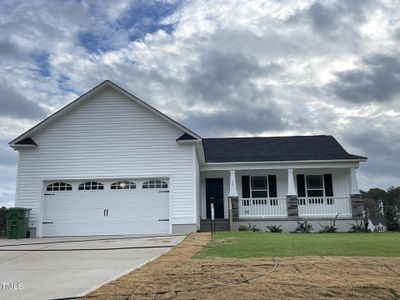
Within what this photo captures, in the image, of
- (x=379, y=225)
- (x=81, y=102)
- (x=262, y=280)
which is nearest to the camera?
(x=262, y=280)

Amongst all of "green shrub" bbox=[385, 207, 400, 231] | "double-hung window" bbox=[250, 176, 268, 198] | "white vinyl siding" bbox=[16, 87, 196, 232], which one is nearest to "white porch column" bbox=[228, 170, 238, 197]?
"double-hung window" bbox=[250, 176, 268, 198]

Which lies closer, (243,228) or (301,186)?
(243,228)

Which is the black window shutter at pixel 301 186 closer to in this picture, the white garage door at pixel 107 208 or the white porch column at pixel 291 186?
the white porch column at pixel 291 186

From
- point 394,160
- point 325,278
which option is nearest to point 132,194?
point 325,278

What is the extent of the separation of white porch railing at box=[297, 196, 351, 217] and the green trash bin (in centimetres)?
1304

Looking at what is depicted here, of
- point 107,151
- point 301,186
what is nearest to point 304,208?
point 301,186

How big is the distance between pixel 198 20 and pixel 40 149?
8926 mm

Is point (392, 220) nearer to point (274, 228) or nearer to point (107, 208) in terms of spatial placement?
point (274, 228)

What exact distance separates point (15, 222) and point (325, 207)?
1459 cm

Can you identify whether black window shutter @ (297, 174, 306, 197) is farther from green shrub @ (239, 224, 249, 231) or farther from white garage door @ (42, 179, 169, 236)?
white garage door @ (42, 179, 169, 236)

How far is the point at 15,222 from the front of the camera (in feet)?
55.7

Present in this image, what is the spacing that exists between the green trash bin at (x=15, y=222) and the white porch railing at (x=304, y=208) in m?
10.2

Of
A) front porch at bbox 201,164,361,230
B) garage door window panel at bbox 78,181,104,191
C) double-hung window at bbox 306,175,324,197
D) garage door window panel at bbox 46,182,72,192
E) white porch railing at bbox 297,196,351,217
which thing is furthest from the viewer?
double-hung window at bbox 306,175,324,197

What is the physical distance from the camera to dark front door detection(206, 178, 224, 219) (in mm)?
22125
